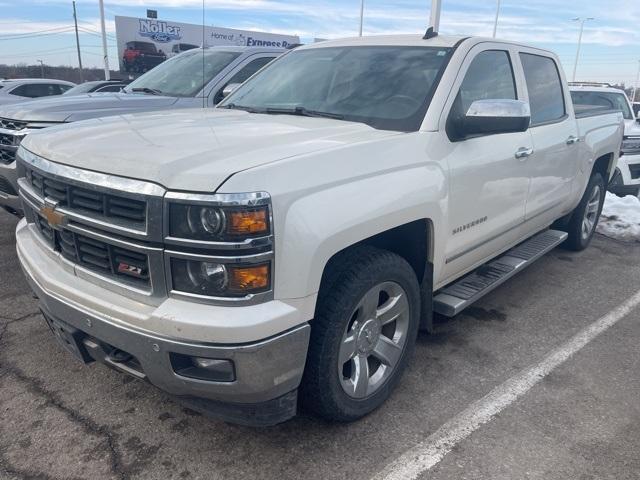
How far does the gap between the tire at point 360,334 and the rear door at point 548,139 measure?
1.65m

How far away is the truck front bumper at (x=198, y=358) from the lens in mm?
2117

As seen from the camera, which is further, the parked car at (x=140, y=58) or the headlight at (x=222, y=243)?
the parked car at (x=140, y=58)

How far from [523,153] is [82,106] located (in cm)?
407

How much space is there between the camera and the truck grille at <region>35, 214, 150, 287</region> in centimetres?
223

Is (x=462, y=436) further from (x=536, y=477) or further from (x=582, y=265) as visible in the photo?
(x=582, y=265)

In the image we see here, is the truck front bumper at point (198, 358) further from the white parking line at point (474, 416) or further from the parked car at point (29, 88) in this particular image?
the parked car at point (29, 88)

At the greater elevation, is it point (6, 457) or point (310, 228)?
point (310, 228)

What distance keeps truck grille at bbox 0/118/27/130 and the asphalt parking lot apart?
73.9 inches

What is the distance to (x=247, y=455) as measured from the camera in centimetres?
260

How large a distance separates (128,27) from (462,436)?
108ft

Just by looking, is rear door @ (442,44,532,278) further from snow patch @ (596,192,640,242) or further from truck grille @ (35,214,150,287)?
snow patch @ (596,192,640,242)

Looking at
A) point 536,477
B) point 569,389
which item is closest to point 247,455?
point 536,477

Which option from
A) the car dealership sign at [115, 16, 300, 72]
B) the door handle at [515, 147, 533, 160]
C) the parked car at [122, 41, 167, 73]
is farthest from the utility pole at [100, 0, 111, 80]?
the door handle at [515, 147, 533, 160]

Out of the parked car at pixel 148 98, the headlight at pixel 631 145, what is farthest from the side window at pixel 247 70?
the headlight at pixel 631 145
